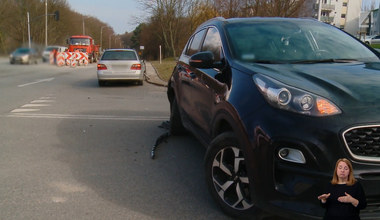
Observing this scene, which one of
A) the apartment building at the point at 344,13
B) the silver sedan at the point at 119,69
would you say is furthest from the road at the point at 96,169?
the apartment building at the point at 344,13

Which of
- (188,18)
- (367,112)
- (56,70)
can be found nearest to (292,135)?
(367,112)

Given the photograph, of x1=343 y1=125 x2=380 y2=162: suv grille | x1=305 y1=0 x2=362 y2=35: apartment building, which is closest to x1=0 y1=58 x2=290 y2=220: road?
x1=343 y1=125 x2=380 y2=162: suv grille

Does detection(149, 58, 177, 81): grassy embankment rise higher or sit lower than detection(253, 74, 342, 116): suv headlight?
lower

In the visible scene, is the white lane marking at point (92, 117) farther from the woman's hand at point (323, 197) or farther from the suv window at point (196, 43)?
the woman's hand at point (323, 197)

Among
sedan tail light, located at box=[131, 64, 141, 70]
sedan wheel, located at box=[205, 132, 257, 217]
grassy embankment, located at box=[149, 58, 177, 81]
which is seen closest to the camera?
sedan wheel, located at box=[205, 132, 257, 217]

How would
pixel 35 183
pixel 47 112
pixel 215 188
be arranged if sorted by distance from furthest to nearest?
1. pixel 47 112
2. pixel 35 183
3. pixel 215 188

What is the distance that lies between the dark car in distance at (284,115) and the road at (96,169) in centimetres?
58

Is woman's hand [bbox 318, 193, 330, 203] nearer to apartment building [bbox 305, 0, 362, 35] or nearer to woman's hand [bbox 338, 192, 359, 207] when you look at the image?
woman's hand [bbox 338, 192, 359, 207]

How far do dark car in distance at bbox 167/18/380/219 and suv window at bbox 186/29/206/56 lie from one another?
25.6 inches

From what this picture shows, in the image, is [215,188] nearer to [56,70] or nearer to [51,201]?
[51,201]

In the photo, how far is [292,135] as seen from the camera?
2.33 metres

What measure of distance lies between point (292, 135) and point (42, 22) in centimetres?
1390

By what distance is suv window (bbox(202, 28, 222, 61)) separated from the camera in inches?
147

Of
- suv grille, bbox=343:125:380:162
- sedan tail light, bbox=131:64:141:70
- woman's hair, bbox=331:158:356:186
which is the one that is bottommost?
woman's hair, bbox=331:158:356:186
